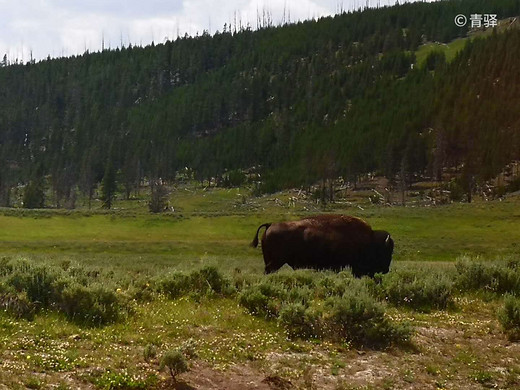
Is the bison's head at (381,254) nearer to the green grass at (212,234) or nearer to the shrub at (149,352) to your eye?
the shrub at (149,352)

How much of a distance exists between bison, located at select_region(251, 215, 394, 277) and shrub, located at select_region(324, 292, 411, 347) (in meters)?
6.29

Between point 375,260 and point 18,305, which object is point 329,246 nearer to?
point 375,260

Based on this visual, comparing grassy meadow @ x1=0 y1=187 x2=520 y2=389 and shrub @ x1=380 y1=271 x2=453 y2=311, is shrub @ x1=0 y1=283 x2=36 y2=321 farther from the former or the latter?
shrub @ x1=380 y1=271 x2=453 y2=311

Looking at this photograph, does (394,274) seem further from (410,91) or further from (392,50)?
(392,50)

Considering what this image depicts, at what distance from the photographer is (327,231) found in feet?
54.0

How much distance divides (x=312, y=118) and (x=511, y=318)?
149 meters

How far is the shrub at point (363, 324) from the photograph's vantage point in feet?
31.0

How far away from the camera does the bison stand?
16250mm

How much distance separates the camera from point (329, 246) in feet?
53.5

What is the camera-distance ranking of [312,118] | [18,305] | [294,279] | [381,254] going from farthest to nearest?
[312,118], [381,254], [294,279], [18,305]

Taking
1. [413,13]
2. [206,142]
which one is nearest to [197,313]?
[206,142]

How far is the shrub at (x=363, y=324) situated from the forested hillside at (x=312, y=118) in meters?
104

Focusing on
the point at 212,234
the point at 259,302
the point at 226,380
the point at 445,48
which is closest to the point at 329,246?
the point at 259,302

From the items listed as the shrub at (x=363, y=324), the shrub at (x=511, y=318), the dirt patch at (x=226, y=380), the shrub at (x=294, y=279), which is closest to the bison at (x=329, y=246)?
the shrub at (x=294, y=279)
